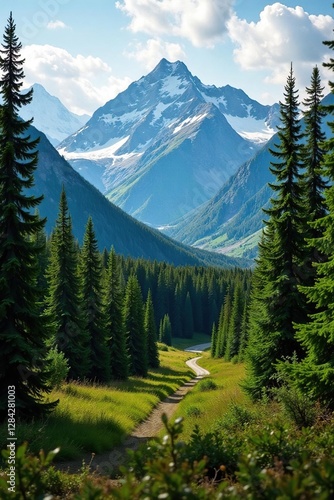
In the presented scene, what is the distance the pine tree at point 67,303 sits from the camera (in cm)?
3050

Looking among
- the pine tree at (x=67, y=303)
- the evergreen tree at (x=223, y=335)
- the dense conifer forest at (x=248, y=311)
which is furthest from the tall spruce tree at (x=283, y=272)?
the evergreen tree at (x=223, y=335)

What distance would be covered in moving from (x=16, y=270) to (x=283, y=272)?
518 inches

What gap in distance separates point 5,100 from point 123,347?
2815 centimetres

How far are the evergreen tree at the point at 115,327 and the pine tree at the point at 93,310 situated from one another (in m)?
3.09

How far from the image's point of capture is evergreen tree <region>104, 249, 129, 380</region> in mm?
39094

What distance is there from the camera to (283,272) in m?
22.1

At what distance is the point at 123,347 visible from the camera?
40.2 m

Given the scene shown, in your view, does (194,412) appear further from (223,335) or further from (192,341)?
(192,341)

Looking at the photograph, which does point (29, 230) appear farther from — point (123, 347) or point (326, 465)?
point (123, 347)

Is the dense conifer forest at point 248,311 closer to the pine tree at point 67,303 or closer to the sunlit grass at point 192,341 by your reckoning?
the pine tree at point 67,303

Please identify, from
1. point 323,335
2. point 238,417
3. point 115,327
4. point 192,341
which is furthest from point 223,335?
point 323,335

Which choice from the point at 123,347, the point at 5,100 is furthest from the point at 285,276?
the point at 123,347

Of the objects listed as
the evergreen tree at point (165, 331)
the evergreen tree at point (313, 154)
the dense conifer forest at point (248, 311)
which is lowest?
the evergreen tree at point (165, 331)

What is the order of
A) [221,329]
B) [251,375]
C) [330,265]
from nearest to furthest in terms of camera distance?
[330,265], [251,375], [221,329]
